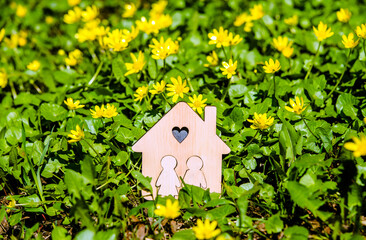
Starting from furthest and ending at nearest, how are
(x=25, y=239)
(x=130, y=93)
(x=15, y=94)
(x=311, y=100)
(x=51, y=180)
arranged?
(x=15, y=94), (x=130, y=93), (x=311, y=100), (x=51, y=180), (x=25, y=239)

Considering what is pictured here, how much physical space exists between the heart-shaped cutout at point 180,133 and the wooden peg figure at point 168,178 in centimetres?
10

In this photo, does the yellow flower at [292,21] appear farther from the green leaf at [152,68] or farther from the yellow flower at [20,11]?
the yellow flower at [20,11]

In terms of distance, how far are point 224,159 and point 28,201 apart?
3.45 feet

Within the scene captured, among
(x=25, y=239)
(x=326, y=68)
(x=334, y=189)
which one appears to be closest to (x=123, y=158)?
(x=25, y=239)

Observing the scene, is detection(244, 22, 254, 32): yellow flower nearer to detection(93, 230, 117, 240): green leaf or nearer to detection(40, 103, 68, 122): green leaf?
detection(40, 103, 68, 122): green leaf

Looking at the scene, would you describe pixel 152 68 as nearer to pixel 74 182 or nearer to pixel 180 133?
pixel 180 133

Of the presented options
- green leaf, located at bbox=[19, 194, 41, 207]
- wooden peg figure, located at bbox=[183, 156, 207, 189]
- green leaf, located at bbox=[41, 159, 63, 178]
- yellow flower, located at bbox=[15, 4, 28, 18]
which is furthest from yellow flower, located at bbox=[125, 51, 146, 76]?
yellow flower, located at bbox=[15, 4, 28, 18]

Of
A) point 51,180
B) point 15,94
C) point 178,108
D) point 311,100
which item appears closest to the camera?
point 178,108

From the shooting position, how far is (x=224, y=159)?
80.5 inches

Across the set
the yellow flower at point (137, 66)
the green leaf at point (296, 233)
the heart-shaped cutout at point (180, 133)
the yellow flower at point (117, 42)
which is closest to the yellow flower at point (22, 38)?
the yellow flower at point (117, 42)

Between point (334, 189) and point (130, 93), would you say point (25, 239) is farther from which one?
point (334, 189)

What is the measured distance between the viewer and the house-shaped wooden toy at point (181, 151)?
1833 mm

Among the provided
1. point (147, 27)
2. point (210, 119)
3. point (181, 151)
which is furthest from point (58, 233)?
point (147, 27)

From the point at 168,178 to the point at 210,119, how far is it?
1.19 ft
